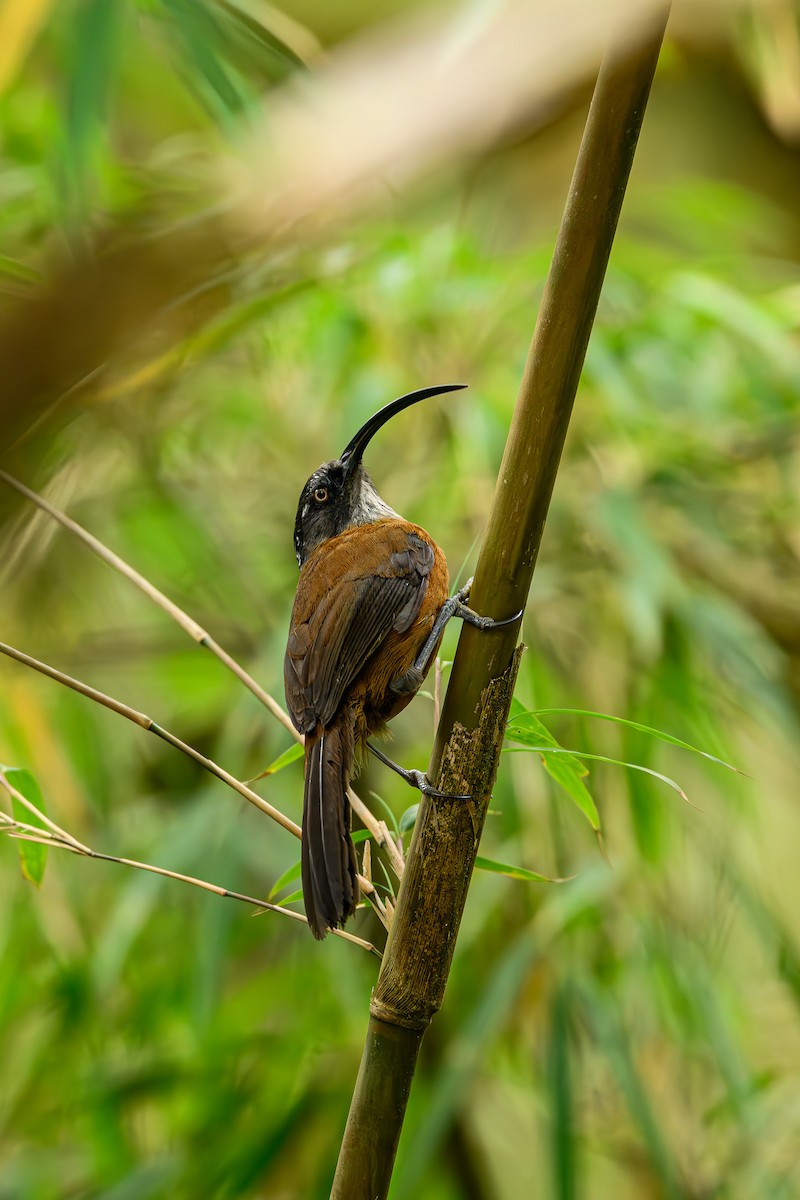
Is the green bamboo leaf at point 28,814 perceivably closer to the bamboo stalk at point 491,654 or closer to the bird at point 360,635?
the bird at point 360,635

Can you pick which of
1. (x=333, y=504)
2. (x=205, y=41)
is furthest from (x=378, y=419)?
(x=205, y=41)

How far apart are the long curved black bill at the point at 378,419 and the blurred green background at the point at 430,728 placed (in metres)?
0.33

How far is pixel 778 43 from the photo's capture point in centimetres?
290

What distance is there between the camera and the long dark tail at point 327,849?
45.4 inches

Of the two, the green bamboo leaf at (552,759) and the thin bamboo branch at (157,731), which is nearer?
the thin bamboo branch at (157,731)

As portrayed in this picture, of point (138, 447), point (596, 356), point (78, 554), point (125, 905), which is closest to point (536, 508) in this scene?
point (596, 356)

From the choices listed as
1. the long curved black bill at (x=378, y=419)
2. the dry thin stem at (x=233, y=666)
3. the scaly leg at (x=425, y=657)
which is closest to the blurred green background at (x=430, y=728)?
the long curved black bill at (x=378, y=419)

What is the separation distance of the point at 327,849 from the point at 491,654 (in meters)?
0.32

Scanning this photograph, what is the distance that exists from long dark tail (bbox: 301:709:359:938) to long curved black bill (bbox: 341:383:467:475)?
20.8 inches

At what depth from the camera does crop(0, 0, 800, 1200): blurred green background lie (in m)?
2.49

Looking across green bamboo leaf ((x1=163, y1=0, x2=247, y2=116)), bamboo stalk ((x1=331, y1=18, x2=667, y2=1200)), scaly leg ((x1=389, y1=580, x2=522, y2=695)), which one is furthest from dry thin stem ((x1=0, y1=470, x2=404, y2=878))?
green bamboo leaf ((x1=163, y1=0, x2=247, y2=116))

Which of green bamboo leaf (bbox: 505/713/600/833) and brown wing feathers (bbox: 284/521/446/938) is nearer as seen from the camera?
green bamboo leaf (bbox: 505/713/600/833)

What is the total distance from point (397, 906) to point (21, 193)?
2.08 m

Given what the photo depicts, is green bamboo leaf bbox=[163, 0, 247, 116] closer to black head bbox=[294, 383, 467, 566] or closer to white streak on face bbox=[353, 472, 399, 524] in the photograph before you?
black head bbox=[294, 383, 467, 566]
